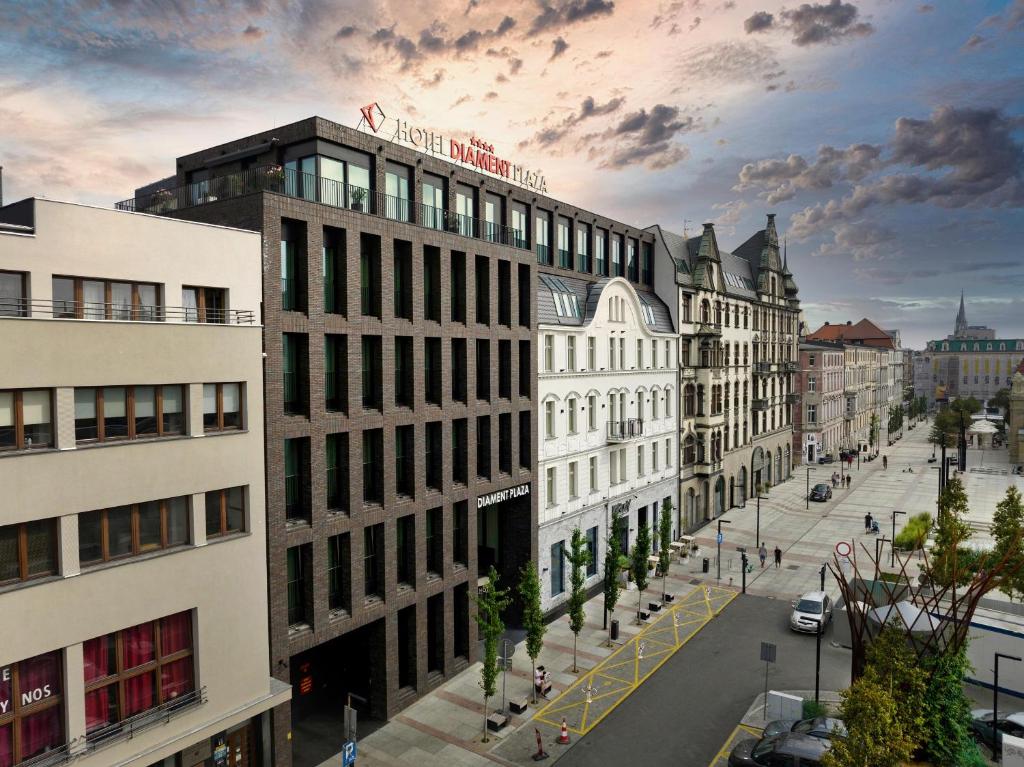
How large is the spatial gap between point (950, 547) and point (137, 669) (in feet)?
102

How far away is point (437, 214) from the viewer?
105 feet

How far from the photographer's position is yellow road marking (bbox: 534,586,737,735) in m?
28.0

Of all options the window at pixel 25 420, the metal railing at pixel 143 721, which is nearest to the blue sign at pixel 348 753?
the metal railing at pixel 143 721

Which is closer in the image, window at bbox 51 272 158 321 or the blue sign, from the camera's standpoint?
window at bbox 51 272 158 321

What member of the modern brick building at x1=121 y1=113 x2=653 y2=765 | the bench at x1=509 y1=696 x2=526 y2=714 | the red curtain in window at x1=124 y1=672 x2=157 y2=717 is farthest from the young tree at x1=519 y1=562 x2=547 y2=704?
the red curtain in window at x1=124 y1=672 x2=157 y2=717

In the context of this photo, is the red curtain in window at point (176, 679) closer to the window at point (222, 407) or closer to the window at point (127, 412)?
the window at point (127, 412)

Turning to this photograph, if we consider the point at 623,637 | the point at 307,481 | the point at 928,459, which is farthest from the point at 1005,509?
the point at 928,459

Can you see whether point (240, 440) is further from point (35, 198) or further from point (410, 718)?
point (410, 718)

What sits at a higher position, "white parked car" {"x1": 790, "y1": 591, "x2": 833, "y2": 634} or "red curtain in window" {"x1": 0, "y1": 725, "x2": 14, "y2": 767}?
"red curtain in window" {"x1": 0, "y1": 725, "x2": 14, "y2": 767}

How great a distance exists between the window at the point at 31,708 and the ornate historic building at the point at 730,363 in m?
44.3

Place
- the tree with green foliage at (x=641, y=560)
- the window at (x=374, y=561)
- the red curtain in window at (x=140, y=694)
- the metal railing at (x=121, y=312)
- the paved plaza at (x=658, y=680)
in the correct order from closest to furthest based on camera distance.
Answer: the metal railing at (x=121, y=312)
the red curtain in window at (x=140, y=694)
the paved plaza at (x=658, y=680)
the window at (x=374, y=561)
the tree with green foliage at (x=641, y=560)

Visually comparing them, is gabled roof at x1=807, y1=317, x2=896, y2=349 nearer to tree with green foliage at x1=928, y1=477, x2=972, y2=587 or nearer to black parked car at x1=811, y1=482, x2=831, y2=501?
black parked car at x1=811, y1=482, x2=831, y2=501

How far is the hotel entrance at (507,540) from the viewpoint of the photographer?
3612cm

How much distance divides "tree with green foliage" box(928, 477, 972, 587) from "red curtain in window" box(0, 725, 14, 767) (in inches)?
1046
